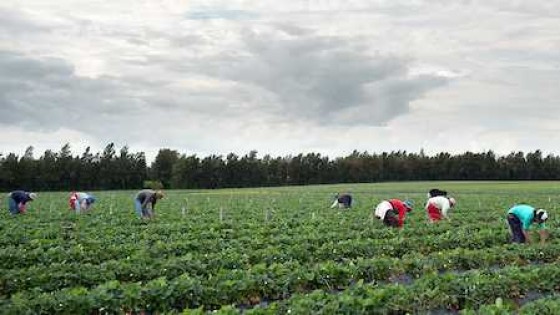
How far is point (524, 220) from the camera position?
613 inches

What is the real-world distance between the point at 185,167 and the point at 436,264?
86631mm

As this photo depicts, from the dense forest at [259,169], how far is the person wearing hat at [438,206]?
242ft

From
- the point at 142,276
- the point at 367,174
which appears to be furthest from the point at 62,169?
the point at 142,276

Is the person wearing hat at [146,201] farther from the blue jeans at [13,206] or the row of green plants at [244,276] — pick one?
the row of green plants at [244,276]

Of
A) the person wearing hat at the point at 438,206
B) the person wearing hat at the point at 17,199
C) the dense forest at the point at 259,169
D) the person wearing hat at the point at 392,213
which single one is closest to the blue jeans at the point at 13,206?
the person wearing hat at the point at 17,199

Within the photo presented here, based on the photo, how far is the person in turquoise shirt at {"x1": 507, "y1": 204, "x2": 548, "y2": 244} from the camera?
15.4 meters

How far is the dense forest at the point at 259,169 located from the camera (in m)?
91.4

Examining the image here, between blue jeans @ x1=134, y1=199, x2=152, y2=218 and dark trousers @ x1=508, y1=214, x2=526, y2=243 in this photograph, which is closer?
dark trousers @ x1=508, y1=214, x2=526, y2=243

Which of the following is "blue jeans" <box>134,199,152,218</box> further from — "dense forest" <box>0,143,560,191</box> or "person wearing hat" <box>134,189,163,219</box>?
"dense forest" <box>0,143,560,191</box>

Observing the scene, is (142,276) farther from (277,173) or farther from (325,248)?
(277,173)

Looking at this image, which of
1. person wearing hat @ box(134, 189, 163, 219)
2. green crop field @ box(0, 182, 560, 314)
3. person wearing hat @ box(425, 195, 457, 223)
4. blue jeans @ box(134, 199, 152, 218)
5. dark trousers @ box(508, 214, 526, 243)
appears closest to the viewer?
green crop field @ box(0, 182, 560, 314)

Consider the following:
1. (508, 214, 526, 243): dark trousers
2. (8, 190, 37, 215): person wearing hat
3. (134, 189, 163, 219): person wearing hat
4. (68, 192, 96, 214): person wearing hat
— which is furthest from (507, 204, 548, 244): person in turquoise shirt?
(8, 190, 37, 215): person wearing hat

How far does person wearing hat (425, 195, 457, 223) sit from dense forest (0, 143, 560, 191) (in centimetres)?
7384

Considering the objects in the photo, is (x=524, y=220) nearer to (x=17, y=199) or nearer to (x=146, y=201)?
(x=146, y=201)
